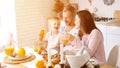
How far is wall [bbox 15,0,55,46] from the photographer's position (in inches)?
151

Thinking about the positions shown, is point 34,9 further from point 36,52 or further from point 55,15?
point 36,52

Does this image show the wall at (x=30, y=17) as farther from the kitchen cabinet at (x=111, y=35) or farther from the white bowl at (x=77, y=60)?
the white bowl at (x=77, y=60)

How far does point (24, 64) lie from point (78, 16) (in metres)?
0.77

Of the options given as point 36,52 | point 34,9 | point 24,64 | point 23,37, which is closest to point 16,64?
point 24,64

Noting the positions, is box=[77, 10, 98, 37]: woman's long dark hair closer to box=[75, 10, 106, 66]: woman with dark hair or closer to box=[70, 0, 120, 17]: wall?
box=[75, 10, 106, 66]: woman with dark hair

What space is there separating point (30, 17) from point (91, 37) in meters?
2.13

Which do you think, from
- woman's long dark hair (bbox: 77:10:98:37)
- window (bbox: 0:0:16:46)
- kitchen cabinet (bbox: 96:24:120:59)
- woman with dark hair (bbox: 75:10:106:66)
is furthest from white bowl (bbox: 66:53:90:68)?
window (bbox: 0:0:16:46)

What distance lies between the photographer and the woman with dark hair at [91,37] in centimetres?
208

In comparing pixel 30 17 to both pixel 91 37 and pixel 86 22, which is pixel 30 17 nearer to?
pixel 86 22

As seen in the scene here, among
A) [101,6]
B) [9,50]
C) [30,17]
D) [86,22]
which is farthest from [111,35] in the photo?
[9,50]

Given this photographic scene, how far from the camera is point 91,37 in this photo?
6.97 feet

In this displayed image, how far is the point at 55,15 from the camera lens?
4465mm

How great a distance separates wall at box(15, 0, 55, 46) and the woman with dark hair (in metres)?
1.81

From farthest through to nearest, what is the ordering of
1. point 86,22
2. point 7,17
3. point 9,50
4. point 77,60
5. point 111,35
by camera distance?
point 7,17, point 111,35, point 86,22, point 9,50, point 77,60
